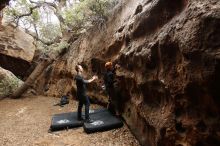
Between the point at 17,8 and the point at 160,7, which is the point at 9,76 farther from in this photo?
the point at 160,7

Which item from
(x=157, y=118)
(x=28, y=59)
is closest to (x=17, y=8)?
(x=28, y=59)

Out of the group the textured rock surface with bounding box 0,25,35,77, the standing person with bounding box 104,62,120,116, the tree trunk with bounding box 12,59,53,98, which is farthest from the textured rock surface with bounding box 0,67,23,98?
the standing person with bounding box 104,62,120,116

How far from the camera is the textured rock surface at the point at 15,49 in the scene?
45.5 ft

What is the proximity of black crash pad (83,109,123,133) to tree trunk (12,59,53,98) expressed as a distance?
20.5 ft

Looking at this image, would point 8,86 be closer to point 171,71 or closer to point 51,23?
point 51,23

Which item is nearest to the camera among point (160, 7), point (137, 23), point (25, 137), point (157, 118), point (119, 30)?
point (157, 118)

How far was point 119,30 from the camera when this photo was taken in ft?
26.6

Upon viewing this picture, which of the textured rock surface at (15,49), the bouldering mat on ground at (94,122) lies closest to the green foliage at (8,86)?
the textured rock surface at (15,49)

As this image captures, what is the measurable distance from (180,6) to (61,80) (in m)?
8.88

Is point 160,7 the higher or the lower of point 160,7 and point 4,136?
the higher

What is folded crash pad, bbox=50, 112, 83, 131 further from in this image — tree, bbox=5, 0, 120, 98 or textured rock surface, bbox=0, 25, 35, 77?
textured rock surface, bbox=0, 25, 35, 77

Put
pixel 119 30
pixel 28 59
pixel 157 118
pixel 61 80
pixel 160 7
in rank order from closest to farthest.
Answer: pixel 157 118 < pixel 160 7 < pixel 119 30 < pixel 61 80 < pixel 28 59

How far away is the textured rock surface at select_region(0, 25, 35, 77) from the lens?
13.9 m

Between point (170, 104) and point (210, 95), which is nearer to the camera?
point (210, 95)
